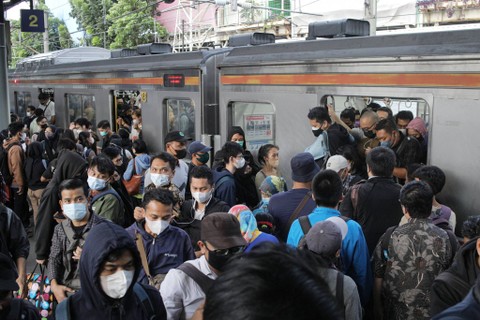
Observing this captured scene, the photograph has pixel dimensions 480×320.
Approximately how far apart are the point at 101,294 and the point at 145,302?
0.19 meters

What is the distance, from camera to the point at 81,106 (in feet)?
34.7

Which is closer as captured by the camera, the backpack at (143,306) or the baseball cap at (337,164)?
the backpack at (143,306)

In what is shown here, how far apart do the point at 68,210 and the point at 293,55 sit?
3.22 m

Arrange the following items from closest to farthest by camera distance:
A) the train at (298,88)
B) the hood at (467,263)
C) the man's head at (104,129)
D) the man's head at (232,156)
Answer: the hood at (467,263)
the train at (298,88)
the man's head at (232,156)
the man's head at (104,129)

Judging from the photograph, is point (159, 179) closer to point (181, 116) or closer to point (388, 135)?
point (388, 135)

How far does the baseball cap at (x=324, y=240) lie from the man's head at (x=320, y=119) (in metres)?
2.60

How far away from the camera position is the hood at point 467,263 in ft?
7.89

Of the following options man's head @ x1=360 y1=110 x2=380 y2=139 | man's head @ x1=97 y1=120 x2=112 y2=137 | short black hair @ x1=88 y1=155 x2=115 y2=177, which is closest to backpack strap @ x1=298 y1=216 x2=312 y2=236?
short black hair @ x1=88 y1=155 x2=115 y2=177

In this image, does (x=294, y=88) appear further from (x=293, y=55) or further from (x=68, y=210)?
(x=68, y=210)

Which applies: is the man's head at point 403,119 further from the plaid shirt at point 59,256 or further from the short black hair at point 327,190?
the plaid shirt at point 59,256

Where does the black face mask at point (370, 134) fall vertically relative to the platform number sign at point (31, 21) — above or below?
below

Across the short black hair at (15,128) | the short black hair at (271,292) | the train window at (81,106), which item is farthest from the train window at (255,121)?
the short black hair at (271,292)

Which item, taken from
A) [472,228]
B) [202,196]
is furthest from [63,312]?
[472,228]

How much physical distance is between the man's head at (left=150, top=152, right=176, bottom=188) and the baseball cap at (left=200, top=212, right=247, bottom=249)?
1900 millimetres
